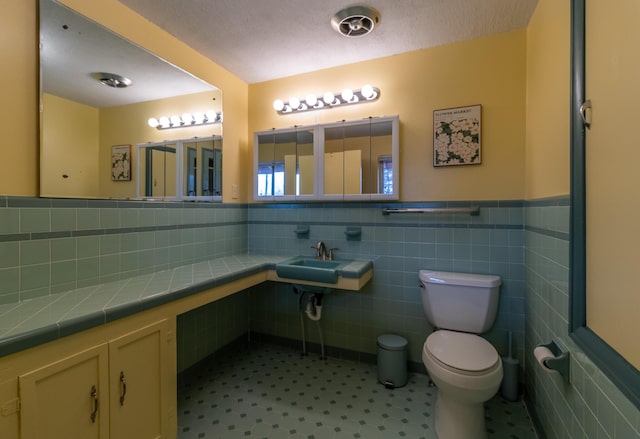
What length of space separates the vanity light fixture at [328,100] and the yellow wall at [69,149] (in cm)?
130

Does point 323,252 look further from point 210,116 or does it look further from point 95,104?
point 95,104

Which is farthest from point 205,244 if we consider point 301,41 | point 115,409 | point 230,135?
point 301,41

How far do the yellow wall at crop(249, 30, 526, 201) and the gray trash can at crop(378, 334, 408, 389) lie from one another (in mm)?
1038

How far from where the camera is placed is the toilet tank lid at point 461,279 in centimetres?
178

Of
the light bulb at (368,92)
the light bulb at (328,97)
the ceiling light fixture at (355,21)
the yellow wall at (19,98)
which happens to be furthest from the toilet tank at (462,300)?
the yellow wall at (19,98)

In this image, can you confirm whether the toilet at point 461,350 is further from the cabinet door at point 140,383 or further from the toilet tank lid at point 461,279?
the cabinet door at point 140,383

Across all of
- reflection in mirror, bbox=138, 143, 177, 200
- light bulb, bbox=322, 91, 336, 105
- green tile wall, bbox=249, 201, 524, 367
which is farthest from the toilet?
reflection in mirror, bbox=138, 143, 177, 200

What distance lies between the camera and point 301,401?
71.0 inches

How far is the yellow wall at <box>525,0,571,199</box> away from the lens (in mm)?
1218

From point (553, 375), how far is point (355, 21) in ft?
6.90

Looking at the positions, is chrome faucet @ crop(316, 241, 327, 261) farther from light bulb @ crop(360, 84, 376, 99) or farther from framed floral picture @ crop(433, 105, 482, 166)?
light bulb @ crop(360, 84, 376, 99)

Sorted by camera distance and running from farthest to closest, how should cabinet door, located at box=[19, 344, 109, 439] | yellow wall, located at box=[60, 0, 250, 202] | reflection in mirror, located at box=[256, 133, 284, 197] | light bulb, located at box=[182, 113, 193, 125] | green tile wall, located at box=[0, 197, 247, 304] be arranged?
reflection in mirror, located at box=[256, 133, 284, 197]
light bulb, located at box=[182, 113, 193, 125]
yellow wall, located at box=[60, 0, 250, 202]
green tile wall, located at box=[0, 197, 247, 304]
cabinet door, located at box=[19, 344, 109, 439]

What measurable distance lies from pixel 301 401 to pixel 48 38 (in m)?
2.32

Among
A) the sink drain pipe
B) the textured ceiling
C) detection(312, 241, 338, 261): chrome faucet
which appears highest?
the textured ceiling
